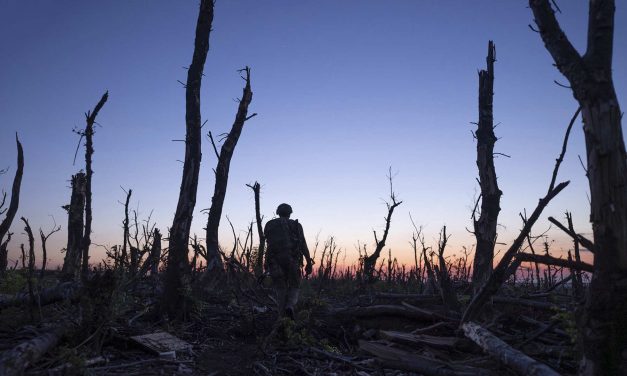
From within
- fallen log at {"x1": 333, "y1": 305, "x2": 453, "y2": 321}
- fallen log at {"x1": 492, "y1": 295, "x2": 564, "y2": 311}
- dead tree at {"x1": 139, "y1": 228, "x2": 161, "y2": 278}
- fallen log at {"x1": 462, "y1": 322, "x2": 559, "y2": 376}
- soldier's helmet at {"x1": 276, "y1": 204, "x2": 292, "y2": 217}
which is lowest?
fallen log at {"x1": 462, "y1": 322, "x2": 559, "y2": 376}

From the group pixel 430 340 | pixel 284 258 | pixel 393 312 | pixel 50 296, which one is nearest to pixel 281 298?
pixel 284 258

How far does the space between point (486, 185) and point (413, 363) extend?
690 centimetres

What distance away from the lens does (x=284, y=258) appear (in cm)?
872

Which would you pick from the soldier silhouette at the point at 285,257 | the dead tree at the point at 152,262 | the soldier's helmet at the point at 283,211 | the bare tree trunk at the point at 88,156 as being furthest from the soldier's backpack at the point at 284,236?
the bare tree trunk at the point at 88,156

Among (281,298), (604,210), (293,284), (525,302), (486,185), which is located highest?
(486,185)

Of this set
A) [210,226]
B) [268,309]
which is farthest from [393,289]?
[268,309]

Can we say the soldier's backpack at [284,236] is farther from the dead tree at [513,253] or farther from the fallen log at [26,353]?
the fallen log at [26,353]

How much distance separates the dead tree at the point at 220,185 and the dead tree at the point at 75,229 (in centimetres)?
828

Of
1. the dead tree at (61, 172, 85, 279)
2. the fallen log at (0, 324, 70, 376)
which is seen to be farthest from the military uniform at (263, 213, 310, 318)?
the dead tree at (61, 172, 85, 279)

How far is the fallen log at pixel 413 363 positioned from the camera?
5.34 meters

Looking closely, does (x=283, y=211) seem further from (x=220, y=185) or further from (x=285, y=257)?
(x=220, y=185)

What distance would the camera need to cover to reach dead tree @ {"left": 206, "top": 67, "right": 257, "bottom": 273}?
1510 centimetres

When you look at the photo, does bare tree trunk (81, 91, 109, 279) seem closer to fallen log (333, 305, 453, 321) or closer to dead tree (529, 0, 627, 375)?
fallen log (333, 305, 453, 321)

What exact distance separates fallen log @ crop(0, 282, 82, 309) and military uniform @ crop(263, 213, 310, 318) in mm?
3520
